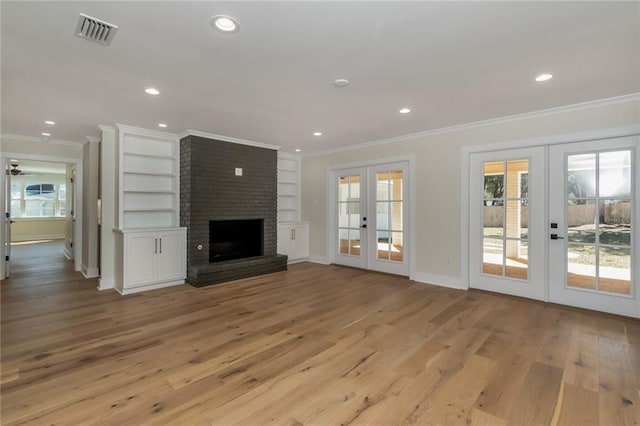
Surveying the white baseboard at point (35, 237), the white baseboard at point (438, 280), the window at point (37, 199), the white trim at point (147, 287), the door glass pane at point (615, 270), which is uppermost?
the window at point (37, 199)

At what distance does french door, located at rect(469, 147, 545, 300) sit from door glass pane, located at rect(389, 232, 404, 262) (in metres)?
1.20

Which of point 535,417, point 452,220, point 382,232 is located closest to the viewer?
point 535,417

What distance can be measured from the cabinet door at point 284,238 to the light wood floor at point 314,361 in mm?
2401

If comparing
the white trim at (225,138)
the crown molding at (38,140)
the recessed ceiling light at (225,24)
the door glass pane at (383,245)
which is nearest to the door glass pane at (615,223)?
the door glass pane at (383,245)

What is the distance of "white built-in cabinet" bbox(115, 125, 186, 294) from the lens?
4.47 metres

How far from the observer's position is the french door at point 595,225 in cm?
342

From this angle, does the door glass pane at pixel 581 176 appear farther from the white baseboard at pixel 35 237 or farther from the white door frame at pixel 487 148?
the white baseboard at pixel 35 237

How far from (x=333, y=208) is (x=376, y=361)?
4.27 metres

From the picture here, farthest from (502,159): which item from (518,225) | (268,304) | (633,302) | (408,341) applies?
(268,304)

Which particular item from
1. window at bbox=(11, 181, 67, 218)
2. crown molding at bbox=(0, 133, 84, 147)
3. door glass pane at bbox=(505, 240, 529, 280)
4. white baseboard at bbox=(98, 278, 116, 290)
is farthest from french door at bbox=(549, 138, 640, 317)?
window at bbox=(11, 181, 67, 218)

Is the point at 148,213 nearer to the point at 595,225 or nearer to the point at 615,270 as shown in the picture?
the point at 595,225

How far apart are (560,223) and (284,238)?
4.71 m

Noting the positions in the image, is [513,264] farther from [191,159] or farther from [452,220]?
[191,159]

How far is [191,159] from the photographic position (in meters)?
4.95
